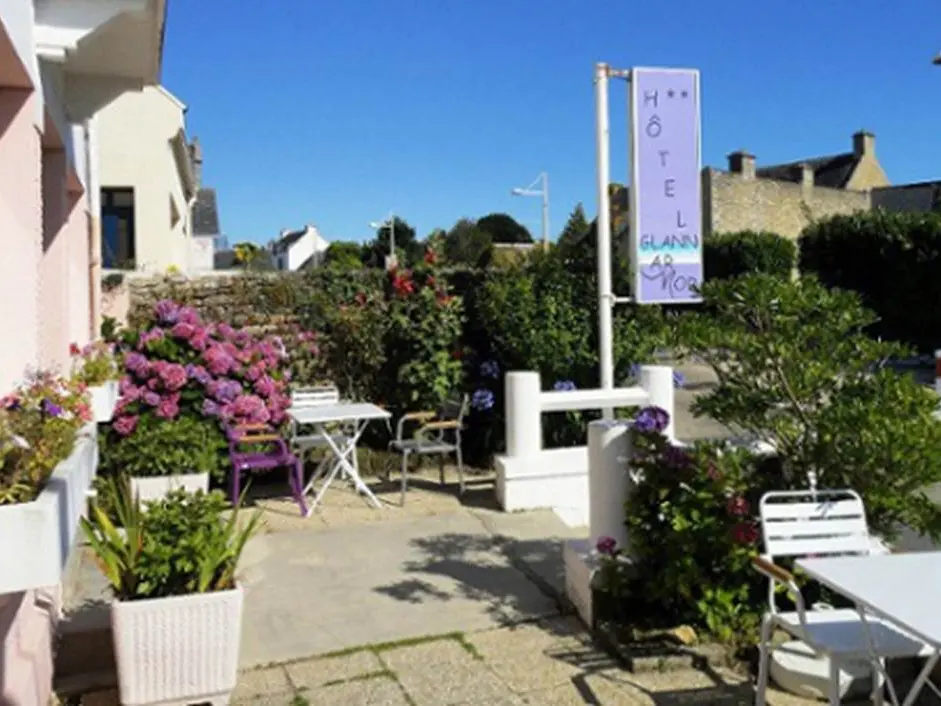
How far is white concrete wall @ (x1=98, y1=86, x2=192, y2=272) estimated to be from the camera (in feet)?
55.6

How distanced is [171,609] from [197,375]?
3.63 m

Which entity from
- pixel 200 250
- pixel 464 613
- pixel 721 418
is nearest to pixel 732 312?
pixel 721 418

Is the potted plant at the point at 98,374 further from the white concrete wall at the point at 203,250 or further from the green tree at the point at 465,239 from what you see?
the white concrete wall at the point at 203,250

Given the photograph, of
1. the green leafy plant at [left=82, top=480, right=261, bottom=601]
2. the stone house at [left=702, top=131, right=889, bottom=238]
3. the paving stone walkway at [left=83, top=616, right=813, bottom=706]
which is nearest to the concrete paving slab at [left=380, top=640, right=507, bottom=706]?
the paving stone walkway at [left=83, top=616, right=813, bottom=706]

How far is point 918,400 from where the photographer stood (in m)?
3.63

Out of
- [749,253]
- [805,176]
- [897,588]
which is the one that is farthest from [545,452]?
[805,176]

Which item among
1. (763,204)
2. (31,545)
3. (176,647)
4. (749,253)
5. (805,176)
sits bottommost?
(176,647)

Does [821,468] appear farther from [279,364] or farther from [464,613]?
[279,364]

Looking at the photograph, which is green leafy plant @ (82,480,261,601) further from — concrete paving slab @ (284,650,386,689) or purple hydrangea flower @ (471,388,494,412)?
purple hydrangea flower @ (471,388,494,412)

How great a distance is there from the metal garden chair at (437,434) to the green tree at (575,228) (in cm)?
187

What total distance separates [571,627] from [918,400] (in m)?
1.98

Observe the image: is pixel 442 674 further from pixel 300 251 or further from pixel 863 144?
pixel 300 251

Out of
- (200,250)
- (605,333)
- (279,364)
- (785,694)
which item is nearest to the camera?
(785,694)

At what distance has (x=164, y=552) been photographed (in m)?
3.33
